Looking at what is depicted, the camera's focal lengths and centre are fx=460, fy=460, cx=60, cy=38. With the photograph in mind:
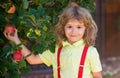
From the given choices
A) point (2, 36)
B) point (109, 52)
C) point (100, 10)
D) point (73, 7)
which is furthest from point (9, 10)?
point (109, 52)

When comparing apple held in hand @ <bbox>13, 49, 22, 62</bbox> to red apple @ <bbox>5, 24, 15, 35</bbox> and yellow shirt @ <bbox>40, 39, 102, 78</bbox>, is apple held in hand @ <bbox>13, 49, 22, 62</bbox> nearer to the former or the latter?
red apple @ <bbox>5, 24, 15, 35</bbox>

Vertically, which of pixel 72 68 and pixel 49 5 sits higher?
pixel 49 5

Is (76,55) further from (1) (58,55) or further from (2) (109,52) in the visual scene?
(2) (109,52)

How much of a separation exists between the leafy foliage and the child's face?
106 millimetres

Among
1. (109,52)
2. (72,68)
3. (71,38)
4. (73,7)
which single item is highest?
(73,7)

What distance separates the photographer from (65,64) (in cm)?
328

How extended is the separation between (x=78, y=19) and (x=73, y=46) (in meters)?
0.21

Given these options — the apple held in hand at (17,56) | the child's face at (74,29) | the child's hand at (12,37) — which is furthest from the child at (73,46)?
the apple held in hand at (17,56)

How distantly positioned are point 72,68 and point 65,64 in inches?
2.3

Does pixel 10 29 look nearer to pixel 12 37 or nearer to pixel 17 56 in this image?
pixel 12 37

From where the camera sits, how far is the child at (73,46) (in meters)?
3.24

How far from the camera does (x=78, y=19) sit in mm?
3236

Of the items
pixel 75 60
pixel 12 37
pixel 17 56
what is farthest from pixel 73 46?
pixel 17 56

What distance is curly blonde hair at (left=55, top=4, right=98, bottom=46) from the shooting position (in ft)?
10.6
